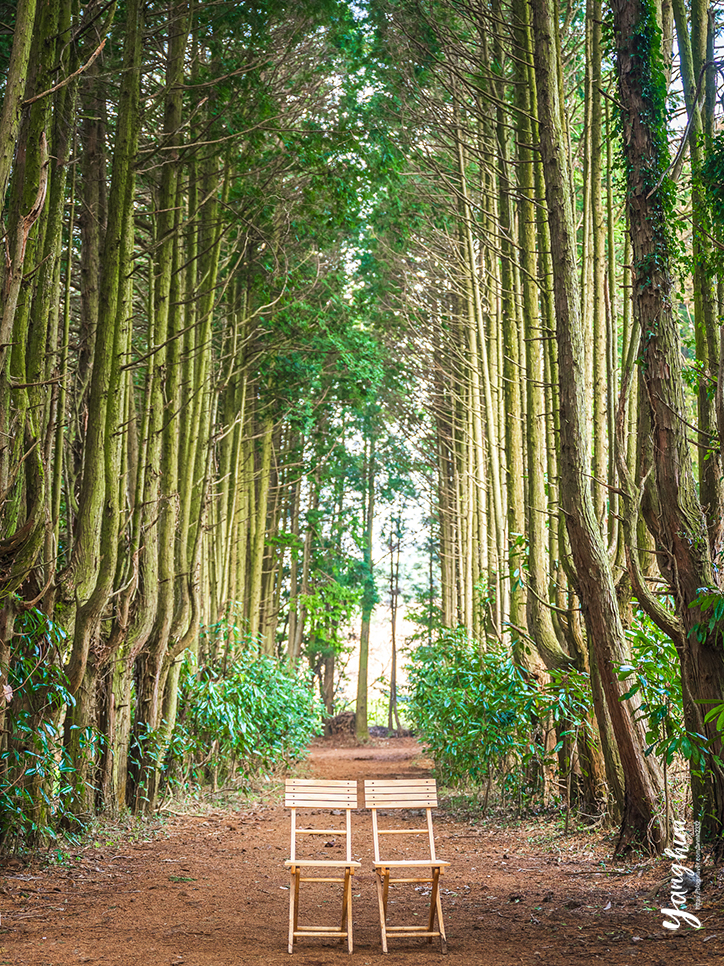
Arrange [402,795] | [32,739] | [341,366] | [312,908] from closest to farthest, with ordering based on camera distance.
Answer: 1. [402,795]
2. [312,908]
3. [32,739]
4. [341,366]

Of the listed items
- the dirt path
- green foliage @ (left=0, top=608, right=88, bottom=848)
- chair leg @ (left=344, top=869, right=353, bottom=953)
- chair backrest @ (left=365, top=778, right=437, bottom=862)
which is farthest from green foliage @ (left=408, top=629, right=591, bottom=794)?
green foliage @ (left=0, top=608, right=88, bottom=848)

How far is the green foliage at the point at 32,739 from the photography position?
246 inches

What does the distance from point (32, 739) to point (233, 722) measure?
4363mm

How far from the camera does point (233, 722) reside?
418 inches

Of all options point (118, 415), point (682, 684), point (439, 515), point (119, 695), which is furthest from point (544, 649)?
point (439, 515)

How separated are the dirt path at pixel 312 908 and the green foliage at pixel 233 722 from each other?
2.08 metres

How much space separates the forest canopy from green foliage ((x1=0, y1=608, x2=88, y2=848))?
1.2 inches

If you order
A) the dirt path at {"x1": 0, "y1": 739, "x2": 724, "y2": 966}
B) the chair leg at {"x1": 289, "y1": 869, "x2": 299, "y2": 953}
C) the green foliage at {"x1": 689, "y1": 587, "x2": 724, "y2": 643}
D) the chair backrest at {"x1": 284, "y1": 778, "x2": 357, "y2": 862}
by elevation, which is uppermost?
the green foliage at {"x1": 689, "y1": 587, "x2": 724, "y2": 643}

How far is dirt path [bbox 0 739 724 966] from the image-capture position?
442 cm

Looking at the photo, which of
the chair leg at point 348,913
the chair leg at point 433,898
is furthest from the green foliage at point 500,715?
the chair leg at point 348,913

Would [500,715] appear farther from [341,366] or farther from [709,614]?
[341,366]

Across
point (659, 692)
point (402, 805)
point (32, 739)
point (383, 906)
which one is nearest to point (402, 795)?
point (402, 805)

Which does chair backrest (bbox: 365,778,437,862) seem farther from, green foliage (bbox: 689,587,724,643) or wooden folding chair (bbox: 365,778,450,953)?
green foliage (bbox: 689,587,724,643)

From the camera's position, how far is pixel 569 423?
6770 millimetres
